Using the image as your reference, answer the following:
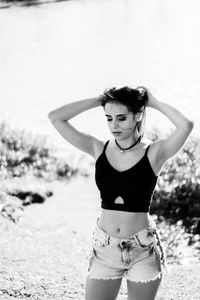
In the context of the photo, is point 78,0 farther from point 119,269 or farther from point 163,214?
point 119,269

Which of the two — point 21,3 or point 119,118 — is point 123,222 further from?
point 21,3

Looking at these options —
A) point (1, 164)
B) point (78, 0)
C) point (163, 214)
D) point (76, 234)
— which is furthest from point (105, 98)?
point (78, 0)

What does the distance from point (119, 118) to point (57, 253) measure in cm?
355

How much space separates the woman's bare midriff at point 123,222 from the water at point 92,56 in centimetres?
795

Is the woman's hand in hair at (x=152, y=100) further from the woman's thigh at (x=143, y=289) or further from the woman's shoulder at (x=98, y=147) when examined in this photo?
the woman's thigh at (x=143, y=289)

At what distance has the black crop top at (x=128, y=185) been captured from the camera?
308cm

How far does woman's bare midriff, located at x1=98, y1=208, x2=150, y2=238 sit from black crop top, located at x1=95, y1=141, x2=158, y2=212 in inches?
1.0

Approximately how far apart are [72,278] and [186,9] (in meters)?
19.7

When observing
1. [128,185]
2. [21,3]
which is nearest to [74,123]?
[128,185]

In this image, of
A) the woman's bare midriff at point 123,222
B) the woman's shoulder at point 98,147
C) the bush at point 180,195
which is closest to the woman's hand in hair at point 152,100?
the woman's shoulder at point 98,147

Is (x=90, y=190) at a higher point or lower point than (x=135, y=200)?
lower

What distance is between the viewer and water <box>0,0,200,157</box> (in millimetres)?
14383

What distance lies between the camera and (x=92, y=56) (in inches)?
748

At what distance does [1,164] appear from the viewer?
9.52m
